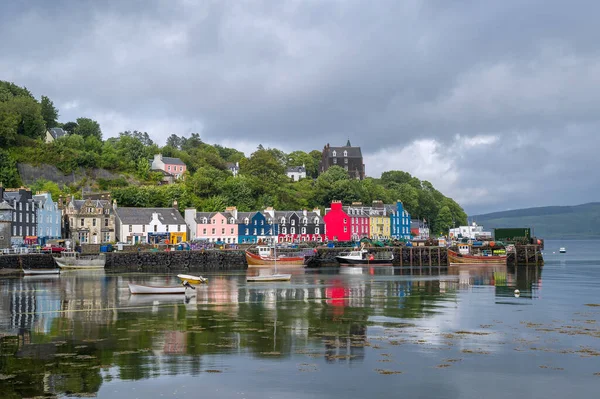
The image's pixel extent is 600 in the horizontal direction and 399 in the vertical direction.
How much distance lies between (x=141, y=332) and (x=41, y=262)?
51685 millimetres

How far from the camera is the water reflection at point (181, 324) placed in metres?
23.5

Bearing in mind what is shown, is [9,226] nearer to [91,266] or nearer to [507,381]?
[91,266]

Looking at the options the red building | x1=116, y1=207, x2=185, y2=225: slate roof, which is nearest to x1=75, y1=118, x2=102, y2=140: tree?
x1=116, y1=207, x2=185, y2=225: slate roof

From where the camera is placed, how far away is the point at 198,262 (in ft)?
292

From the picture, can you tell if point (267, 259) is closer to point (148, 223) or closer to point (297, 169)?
point (148, 223)

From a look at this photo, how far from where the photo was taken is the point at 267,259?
88312 millimetres

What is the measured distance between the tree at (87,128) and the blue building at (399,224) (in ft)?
223

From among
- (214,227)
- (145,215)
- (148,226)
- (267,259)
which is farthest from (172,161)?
(267,259)

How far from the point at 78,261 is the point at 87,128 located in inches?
3004

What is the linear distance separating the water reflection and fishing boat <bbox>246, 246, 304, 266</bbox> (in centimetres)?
2818

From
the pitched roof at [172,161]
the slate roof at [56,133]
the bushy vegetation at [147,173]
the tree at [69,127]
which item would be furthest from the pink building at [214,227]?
the tree at [69,127]

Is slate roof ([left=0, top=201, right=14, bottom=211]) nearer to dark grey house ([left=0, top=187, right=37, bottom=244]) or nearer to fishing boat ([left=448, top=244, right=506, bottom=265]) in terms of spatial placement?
dark grey house ([left=0, top=187, right=37, bottom=244])

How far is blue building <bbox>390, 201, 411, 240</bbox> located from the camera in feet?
452

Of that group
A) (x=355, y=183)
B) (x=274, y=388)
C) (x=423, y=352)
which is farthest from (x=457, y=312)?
(x=355, y=183)
